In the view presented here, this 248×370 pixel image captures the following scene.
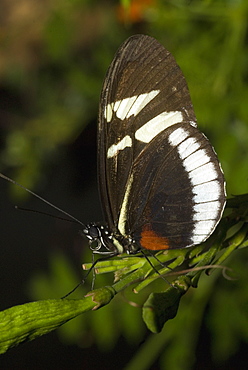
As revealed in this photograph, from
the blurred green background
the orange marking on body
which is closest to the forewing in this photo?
the orange marking on body

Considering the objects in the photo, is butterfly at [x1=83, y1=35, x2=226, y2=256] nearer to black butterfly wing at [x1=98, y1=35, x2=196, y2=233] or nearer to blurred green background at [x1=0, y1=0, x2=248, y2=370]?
black butterfly wing at [x1=98, y1=35, x2=196, y2=233]

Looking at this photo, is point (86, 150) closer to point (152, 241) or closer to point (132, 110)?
point (132, 110)

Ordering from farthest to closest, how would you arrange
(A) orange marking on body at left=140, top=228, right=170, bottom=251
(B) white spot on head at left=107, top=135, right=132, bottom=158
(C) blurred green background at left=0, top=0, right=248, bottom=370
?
1. (C) blurred green background at left=0, top=0, right=248, bottom=370
2. (B) white spot on head at left=107, top=135, right=132, bottom=158
3. (A) orange marking on body at left=140, top=228, right=170, bottom=251

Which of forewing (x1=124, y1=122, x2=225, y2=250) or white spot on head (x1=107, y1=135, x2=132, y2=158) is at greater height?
white spot on head (x1=107, y1=135, x2=132, y2=158)

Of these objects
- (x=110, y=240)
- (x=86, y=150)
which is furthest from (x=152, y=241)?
(x=86, y=150)

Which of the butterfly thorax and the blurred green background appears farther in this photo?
the blurred green background

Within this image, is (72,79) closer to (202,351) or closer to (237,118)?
(237,118)
